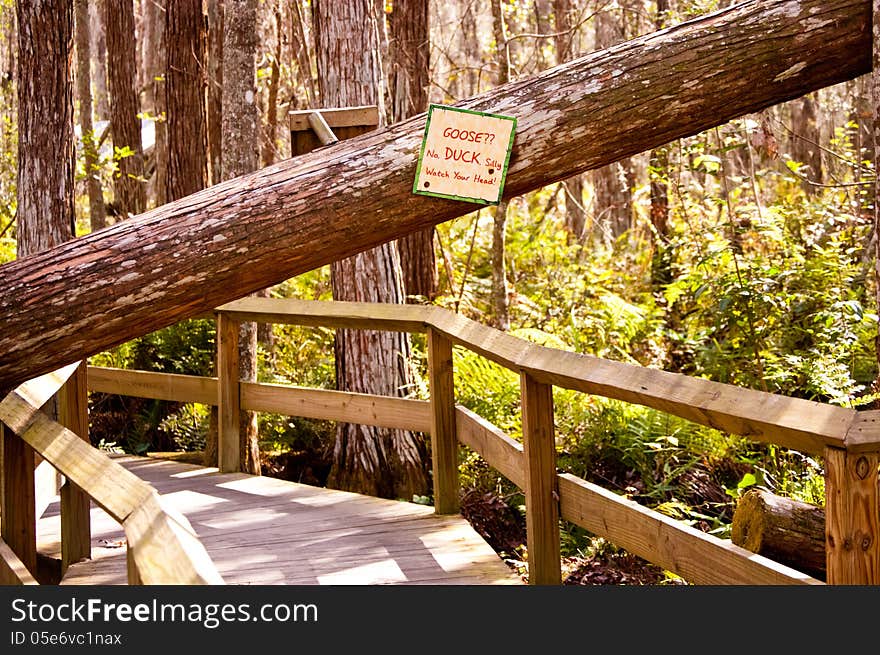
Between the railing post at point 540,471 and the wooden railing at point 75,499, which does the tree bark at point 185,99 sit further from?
the railing post at point 540,471

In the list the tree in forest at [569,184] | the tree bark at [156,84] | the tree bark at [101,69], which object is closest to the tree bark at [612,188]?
the tree in forest at [569,184]

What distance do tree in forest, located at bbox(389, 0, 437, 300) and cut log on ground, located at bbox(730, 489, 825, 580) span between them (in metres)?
5.82

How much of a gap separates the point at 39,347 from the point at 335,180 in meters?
1.56

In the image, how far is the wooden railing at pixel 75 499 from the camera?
2369 millimetres

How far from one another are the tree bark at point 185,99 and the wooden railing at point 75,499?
7815 mm

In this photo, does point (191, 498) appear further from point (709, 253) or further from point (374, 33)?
point (709, 253)

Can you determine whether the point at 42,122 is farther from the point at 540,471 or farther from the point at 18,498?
the point at 540,471

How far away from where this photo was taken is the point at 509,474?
4672 millimetres

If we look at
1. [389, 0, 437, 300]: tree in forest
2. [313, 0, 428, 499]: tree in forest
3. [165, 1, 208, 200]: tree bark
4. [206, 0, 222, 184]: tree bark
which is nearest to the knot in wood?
[313, 0, 428, 499]: tree in forest

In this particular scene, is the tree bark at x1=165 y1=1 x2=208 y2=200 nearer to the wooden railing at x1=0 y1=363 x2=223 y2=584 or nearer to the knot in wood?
the wooden railing at x1=0 y1=363 x2=223 y2=584

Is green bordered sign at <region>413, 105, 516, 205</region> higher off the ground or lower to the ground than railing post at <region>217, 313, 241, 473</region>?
higher

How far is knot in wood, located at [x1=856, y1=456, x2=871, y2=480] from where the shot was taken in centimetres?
251

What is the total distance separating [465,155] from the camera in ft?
15.7
